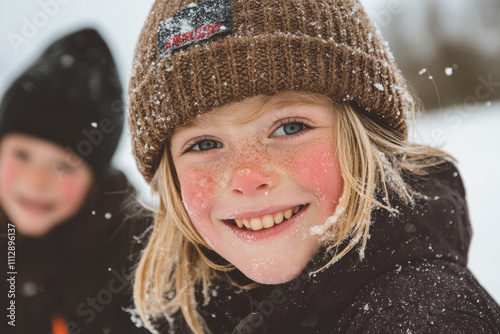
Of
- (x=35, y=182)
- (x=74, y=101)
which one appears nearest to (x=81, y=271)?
(x=35, y=182)

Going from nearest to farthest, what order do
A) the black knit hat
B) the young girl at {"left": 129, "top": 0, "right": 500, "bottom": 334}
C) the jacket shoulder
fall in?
the jacket shoulder, the young girl at {"left": 129, "top": 0, "right": 500, "bottom": 334}, the black knit hat

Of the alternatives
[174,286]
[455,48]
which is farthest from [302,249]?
[455,48]

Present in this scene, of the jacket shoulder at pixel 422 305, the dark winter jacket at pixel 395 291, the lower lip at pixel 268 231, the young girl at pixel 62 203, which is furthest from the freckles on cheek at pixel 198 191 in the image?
the young girl at pixel 62 203

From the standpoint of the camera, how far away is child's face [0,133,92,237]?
2504mm

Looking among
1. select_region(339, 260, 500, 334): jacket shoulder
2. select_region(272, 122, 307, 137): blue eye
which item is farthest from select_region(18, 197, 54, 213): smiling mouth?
select_region(339, 260, 500, 334): jacket shoulder

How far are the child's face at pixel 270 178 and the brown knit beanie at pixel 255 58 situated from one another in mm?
61

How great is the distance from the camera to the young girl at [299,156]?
1179 mm

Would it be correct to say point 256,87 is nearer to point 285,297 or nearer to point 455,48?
point 285,297

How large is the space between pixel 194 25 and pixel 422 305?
0.93m

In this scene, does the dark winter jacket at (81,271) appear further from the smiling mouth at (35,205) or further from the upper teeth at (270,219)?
the upper teeth at (270,219)

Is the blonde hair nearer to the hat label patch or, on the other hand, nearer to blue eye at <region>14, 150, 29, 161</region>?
the hat label patch

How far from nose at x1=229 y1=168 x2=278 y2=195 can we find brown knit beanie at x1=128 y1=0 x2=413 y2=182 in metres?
0.20

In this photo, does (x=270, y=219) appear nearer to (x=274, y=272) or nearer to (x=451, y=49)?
(x=274, y=272)

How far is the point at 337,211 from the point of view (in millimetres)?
1254
